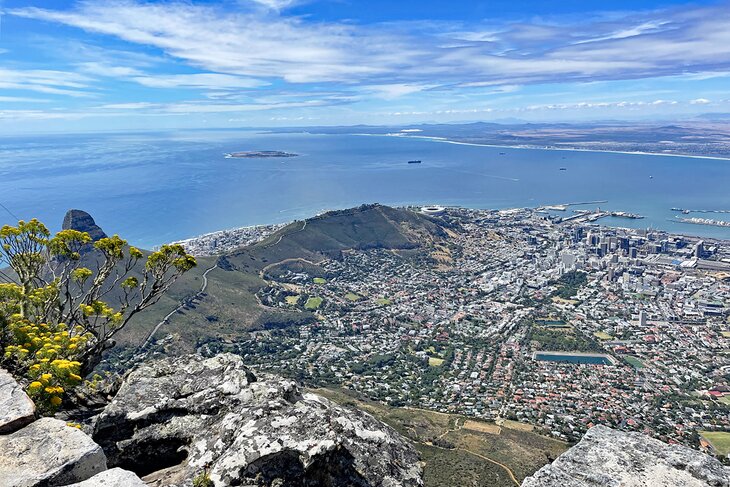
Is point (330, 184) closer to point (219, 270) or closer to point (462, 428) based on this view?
point (219, 270)

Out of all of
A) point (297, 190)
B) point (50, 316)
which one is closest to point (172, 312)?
point (50, 316)

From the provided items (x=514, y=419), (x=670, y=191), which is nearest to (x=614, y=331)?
(x=514, y=419)

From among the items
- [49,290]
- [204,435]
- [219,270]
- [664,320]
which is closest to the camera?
[204,435]

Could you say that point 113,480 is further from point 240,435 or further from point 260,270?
point 260,270

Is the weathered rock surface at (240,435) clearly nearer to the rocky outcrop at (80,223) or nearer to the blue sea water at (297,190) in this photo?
the rocky outcrop at (80,223)

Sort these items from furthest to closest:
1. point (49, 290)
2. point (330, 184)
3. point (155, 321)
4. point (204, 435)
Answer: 1. point (330, 184)
2. point (155, 321)
3. point (49, 290)
4. point (204, 435)

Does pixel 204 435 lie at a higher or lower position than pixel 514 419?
higher

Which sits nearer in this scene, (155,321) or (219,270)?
(155,321)
